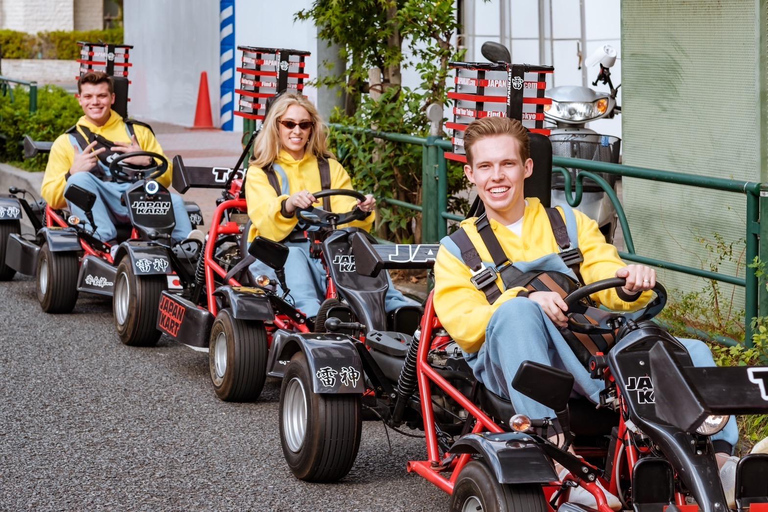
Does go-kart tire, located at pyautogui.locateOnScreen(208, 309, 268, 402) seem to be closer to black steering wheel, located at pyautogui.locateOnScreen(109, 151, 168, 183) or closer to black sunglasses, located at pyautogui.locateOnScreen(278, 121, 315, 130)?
black sunglasses, located at pyautogui.locateOnScreen(278, 121, 315, 130)

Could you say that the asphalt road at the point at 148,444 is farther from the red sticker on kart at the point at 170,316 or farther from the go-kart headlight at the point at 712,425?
the go-kart headlight at the point at 712,425

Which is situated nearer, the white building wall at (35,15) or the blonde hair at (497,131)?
the blonde hair at (497,131)

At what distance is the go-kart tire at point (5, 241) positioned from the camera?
9.24m

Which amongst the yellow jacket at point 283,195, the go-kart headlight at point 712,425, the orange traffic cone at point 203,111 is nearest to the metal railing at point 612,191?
the yellow jacket at point 283,195

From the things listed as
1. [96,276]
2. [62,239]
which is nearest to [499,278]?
[96,276]

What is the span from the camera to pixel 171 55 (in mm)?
20812

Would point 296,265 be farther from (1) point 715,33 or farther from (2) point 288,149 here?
(1) point 715,33

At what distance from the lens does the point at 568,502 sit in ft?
12.4

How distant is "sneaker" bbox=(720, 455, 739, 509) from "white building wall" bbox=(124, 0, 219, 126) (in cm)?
1653

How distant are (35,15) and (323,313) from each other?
37.5 metres

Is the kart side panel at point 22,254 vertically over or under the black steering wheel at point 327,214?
under

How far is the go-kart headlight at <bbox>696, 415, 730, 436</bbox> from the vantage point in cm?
342

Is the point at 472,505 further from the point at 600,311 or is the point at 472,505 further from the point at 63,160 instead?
the point at 63,160

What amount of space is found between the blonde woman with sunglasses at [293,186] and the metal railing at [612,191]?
122 centimetres
